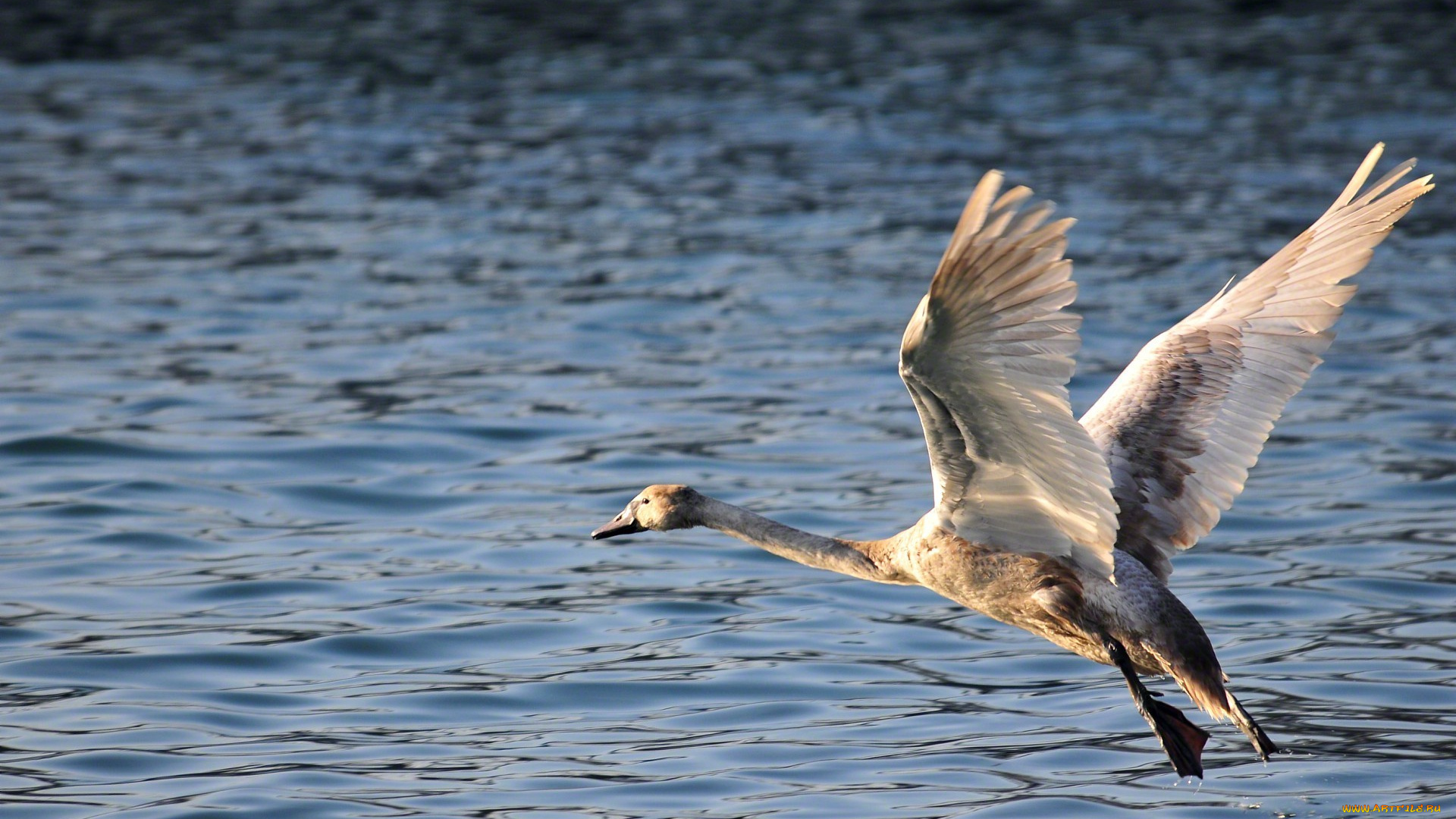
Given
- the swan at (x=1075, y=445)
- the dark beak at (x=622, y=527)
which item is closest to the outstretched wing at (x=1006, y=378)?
the swan at (x=1075, y=445)

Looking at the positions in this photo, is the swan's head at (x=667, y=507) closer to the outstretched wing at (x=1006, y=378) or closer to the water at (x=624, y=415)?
the water at (x=624, y=415)

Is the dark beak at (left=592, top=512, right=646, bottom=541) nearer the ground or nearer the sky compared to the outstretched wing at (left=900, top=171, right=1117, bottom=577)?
nearer the ground

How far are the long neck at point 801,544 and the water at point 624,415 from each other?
0.70 metres

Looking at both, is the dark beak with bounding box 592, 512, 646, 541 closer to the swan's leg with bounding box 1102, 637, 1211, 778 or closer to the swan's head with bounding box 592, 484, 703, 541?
the swan's head with bounding box 592, 484, 703, 541

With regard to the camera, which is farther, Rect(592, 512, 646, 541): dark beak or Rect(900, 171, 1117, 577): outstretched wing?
Rect(592, 512, 646, 541): dark beak

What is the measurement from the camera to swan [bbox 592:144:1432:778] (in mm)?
5285

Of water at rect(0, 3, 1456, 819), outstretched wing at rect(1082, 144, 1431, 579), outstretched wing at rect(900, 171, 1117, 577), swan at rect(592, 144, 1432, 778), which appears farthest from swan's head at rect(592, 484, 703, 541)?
outstretched wing at rect(1082, 144, 1431, 579)

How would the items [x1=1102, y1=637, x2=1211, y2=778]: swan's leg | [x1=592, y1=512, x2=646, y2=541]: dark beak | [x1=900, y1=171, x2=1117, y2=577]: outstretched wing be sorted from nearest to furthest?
[x1=900, y1=171, x2=1117, y2=577]: outstretched wing < [x1=1102, y1=637, x2=1211, y2=778]: swan's leg < [x1=592, y1=512, x2=646, y2=541]: dark beak

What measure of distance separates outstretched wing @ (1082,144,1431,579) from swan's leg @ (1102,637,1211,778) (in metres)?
0.69

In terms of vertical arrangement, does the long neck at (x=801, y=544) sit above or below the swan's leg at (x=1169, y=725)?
above

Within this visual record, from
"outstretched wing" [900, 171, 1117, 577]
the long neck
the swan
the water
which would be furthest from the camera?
the water

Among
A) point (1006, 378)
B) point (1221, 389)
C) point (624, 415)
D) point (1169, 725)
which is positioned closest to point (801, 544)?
point (1169, 725)

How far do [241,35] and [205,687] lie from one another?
1737 centimetres

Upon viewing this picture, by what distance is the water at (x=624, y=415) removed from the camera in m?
7.00
